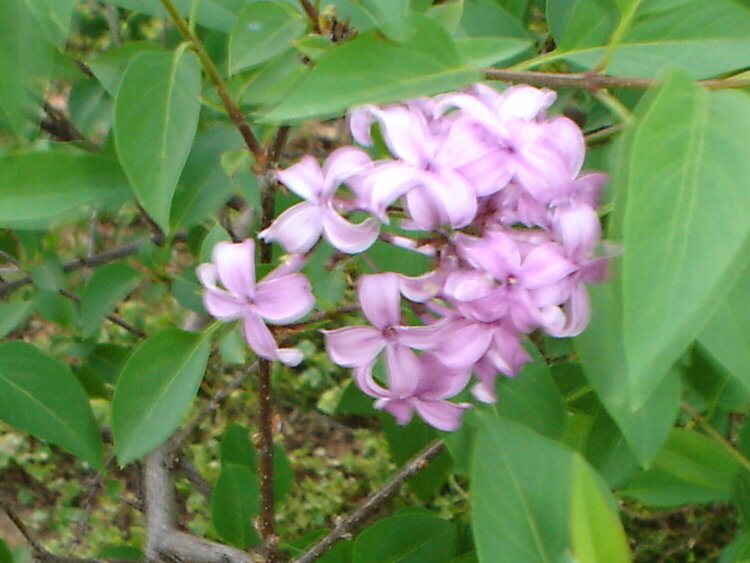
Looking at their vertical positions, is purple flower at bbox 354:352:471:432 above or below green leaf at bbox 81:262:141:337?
above

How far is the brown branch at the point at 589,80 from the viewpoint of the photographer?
22.6 inches

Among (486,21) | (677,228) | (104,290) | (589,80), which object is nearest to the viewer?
(677,228)

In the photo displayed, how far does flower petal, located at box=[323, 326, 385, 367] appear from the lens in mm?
640

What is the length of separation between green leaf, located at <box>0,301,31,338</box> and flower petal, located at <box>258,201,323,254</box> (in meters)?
0.49

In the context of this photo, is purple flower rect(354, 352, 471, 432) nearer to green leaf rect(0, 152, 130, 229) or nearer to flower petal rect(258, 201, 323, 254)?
flower petal rect(258, 201, 323, 254)

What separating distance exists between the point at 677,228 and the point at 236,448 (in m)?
0.99

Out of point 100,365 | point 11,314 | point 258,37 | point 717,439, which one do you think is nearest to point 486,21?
point 258,37

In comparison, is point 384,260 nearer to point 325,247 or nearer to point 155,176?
point 325,247

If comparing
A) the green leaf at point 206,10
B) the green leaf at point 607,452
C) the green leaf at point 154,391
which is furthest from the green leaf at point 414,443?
the green leaf at point 206,10

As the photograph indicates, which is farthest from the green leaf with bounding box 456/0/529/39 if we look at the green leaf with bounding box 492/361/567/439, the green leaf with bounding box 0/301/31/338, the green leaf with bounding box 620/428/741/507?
the green leaf with bounding box 0/301/31/338

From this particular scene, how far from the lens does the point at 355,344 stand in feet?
2.11

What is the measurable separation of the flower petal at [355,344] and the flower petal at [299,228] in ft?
0.21

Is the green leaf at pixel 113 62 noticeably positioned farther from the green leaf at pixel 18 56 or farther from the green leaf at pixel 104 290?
the green leaf at pixel 104 290

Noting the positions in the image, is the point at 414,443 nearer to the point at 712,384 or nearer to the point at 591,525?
the point at 712,384
